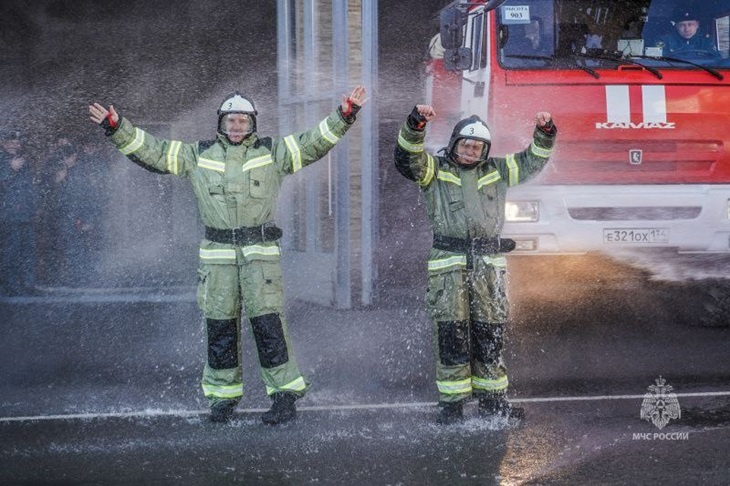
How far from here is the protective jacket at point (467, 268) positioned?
16.8 feet

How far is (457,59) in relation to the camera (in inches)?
257

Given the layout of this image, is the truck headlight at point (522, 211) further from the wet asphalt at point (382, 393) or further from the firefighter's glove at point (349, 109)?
the firefighter's glove at point (349, 109)

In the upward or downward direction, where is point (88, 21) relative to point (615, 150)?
upward

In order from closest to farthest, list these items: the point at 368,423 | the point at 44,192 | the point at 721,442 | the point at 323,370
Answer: the point at 721,442 → the point at 368,423 → the point at 323,370 → the point at 44,192

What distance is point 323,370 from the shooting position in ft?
21.0

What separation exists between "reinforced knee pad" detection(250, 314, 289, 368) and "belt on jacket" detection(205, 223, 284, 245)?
413mm

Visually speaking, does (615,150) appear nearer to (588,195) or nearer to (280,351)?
(588,195)

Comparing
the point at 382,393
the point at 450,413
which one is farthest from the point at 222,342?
the point at 450,413

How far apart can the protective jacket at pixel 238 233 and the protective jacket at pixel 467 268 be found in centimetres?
66

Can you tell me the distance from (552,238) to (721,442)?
2.17 metres

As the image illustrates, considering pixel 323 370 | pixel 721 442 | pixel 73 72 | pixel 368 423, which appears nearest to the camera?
pixel 721 442

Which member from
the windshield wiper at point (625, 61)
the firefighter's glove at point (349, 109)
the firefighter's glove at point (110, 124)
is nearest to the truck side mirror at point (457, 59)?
the windshield wiper at point (625, 61)

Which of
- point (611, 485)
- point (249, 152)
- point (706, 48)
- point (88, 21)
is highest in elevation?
point (88, 21)

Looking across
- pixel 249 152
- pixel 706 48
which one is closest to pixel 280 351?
pixel 249 152
